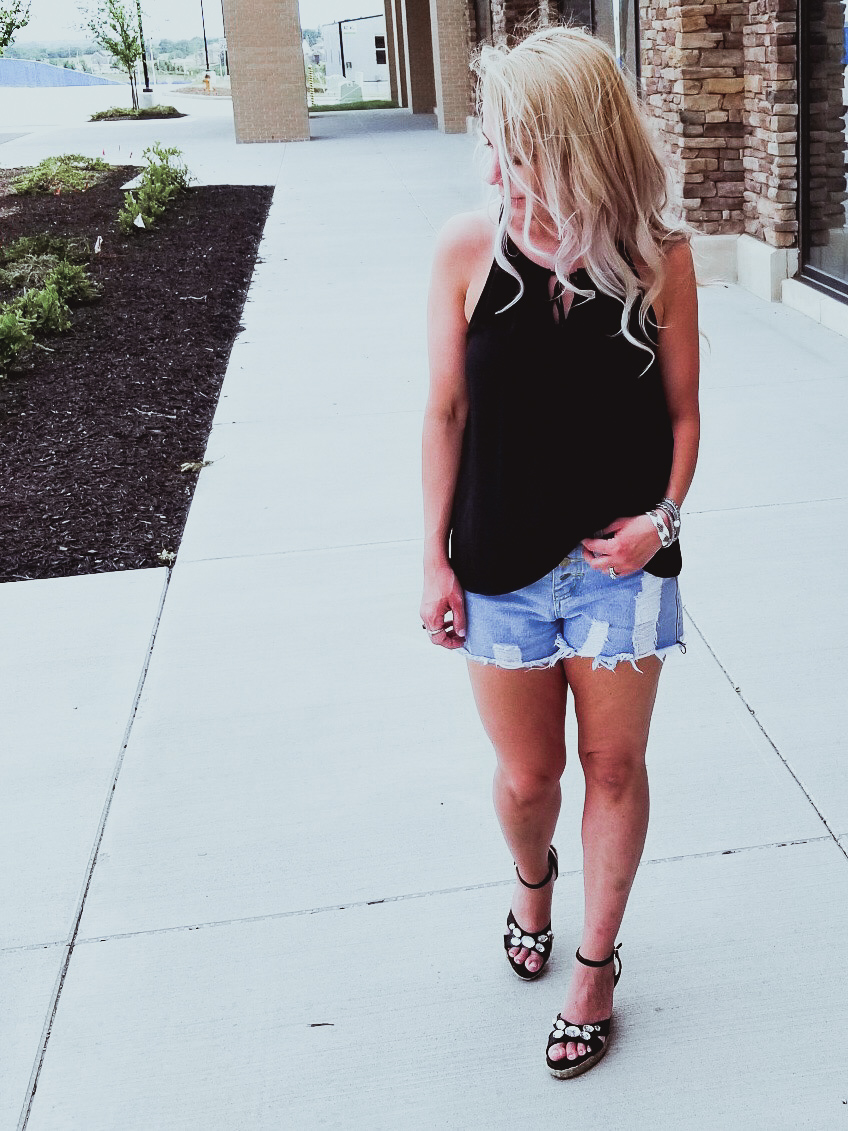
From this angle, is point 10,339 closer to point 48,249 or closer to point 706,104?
point 48,249

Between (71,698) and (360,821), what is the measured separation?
1247mm

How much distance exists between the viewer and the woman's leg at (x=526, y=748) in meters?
2.22

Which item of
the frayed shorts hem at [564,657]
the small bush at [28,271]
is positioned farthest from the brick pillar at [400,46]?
the frayed shorts hem at [564,657]

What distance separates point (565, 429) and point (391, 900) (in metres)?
1.38

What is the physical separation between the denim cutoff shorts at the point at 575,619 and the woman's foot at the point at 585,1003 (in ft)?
2.18

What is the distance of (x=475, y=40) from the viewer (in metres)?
23.5

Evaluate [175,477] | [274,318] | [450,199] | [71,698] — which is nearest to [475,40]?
[450,199]

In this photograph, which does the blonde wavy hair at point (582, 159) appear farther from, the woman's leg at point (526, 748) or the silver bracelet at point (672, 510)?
the woman's leg at point (526, 748)

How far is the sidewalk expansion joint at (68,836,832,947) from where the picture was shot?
9.43ft

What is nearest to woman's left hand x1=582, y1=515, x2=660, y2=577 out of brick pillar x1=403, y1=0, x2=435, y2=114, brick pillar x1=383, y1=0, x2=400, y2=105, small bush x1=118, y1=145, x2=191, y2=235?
small bush x1=118, y1=145, x2=191, y2=235

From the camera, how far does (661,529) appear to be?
211cm

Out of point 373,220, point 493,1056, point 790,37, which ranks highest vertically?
point 790,37

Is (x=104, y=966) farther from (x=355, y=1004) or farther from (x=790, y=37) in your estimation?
(x=790, y=37)

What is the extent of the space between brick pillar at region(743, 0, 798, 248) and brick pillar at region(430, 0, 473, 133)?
51.2ft
